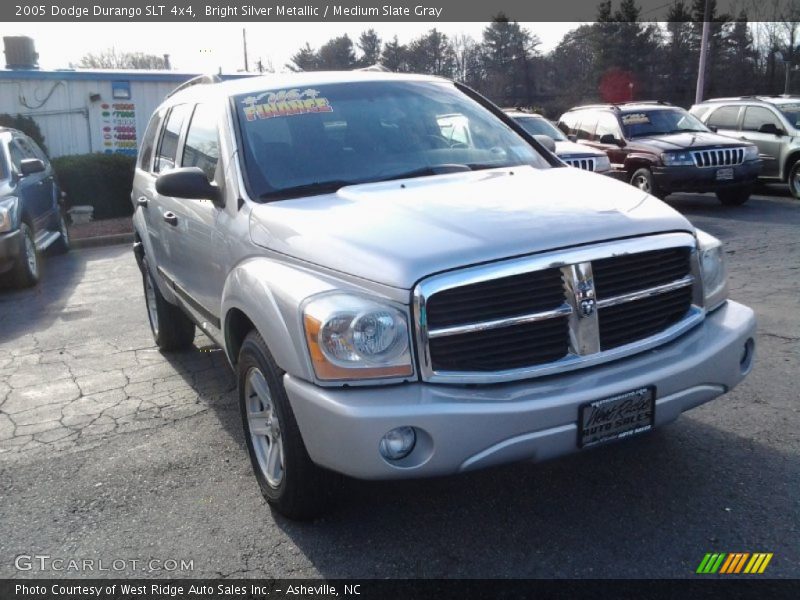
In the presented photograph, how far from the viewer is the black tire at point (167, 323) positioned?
613 centimetres

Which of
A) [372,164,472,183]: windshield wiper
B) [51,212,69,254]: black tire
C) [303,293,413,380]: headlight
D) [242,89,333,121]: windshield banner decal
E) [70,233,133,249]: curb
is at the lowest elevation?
[70,233,133,249]: curb

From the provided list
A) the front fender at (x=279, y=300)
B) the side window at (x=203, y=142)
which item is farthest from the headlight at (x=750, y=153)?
the front fender at (x=279, y=300)

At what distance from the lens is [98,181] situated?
15719mm

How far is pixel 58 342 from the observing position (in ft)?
22.7

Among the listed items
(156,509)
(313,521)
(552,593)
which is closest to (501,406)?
(552,593)

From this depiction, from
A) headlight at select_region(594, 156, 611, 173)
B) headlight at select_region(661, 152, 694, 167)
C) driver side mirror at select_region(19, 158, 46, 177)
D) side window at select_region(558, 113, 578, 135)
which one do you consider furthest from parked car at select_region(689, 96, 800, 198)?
driver side mirror at select_region(19, 158, 46, 177)

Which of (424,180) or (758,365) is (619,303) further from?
(758,365)

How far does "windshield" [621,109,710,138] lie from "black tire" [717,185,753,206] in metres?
1.34

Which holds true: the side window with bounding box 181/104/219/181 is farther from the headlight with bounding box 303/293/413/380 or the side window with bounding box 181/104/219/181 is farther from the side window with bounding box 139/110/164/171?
the headlight with bounding box 303/293/413/380

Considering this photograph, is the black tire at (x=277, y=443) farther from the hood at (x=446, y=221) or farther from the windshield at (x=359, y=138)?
the windshield at (x=359, y=138)

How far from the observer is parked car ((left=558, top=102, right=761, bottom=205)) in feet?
40.7

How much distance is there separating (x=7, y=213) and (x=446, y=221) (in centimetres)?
747

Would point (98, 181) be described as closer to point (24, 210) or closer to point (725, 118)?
point (24, 210)

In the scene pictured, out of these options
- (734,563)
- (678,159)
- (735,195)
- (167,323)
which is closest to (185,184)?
(167,323)
